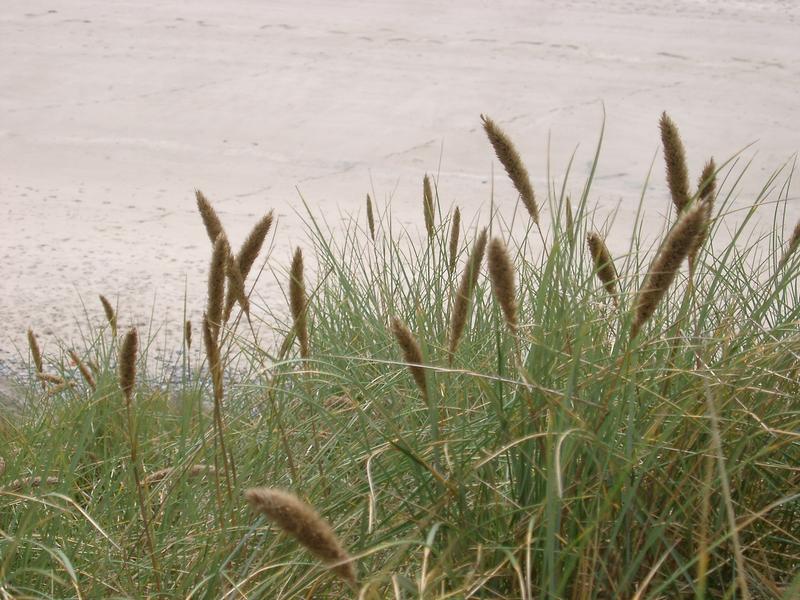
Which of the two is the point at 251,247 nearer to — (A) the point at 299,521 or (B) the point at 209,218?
(B) the point at 209,218

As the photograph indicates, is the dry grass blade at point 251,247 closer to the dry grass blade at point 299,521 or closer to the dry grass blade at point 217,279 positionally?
the dry grass blade at point 217,279

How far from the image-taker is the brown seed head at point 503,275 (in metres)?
0.94

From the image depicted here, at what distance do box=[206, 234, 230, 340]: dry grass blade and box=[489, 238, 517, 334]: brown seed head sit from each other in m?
0.33

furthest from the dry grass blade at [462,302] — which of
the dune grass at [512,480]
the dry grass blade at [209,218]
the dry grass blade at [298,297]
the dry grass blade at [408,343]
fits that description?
the dry grass blade at [209,218]

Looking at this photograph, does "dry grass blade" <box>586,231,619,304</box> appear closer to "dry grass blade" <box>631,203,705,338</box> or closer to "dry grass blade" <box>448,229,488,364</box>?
"dry grass blade" <box>448,229,488,364</box>

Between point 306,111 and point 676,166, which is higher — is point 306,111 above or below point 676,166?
below

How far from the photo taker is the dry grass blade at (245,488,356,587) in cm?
70

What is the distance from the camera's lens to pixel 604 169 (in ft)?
16.8

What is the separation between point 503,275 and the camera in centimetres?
96

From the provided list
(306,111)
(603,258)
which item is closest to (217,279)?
(603,258)

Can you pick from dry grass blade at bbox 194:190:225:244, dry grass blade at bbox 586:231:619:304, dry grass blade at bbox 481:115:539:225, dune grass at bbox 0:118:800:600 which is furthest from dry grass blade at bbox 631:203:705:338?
dry grass blade at bbox 194:190:225:244

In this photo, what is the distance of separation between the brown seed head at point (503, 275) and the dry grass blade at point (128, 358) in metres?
0.37

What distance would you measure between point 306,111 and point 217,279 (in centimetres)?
487

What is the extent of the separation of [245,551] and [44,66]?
19.0 ft
